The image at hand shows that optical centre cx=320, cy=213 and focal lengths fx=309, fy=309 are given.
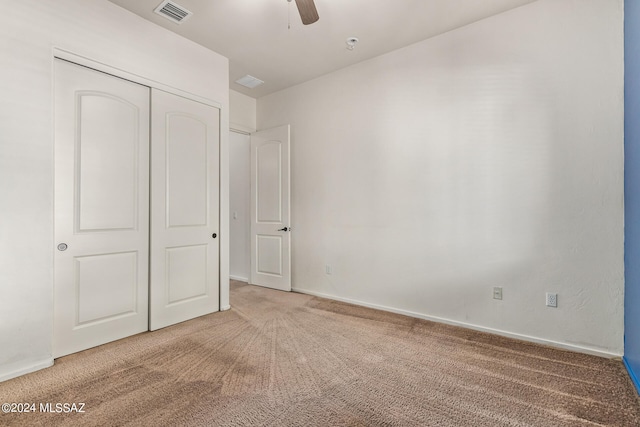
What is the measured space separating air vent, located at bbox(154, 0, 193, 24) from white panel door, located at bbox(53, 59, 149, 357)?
26.6 inches

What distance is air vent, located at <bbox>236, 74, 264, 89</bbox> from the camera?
412 cm

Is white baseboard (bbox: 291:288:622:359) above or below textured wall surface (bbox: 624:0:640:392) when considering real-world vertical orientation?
below

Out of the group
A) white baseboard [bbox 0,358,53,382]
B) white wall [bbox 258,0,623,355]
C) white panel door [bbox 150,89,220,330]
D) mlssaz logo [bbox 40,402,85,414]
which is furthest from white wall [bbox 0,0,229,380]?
white wall [bbox 258,0,623,355]

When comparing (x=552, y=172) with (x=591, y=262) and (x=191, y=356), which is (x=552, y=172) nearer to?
(x=591, y=262)

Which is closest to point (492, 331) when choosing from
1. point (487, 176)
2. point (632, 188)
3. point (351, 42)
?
point (487, 176)

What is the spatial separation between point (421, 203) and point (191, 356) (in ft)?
8.44

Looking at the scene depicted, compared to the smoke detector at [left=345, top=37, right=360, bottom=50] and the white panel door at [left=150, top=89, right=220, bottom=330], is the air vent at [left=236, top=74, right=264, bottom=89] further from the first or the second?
the smoke detector at [left=345, top=37, right=360, bottom=50]

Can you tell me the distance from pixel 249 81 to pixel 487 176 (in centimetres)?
321

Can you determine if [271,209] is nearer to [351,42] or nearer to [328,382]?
[351,42]

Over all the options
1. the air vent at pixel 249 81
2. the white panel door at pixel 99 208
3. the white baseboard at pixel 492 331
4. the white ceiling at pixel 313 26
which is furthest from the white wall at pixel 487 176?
the white panel door at pixel 99 208

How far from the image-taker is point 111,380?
207cm

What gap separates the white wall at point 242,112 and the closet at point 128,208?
40.6 inches

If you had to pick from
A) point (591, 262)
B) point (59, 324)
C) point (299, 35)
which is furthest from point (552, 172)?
point (59, 324)

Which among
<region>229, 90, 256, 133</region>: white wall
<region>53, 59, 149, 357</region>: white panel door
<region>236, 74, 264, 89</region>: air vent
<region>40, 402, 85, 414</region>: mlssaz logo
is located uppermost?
<region>236, 74, 264, 89</region>: air vent
